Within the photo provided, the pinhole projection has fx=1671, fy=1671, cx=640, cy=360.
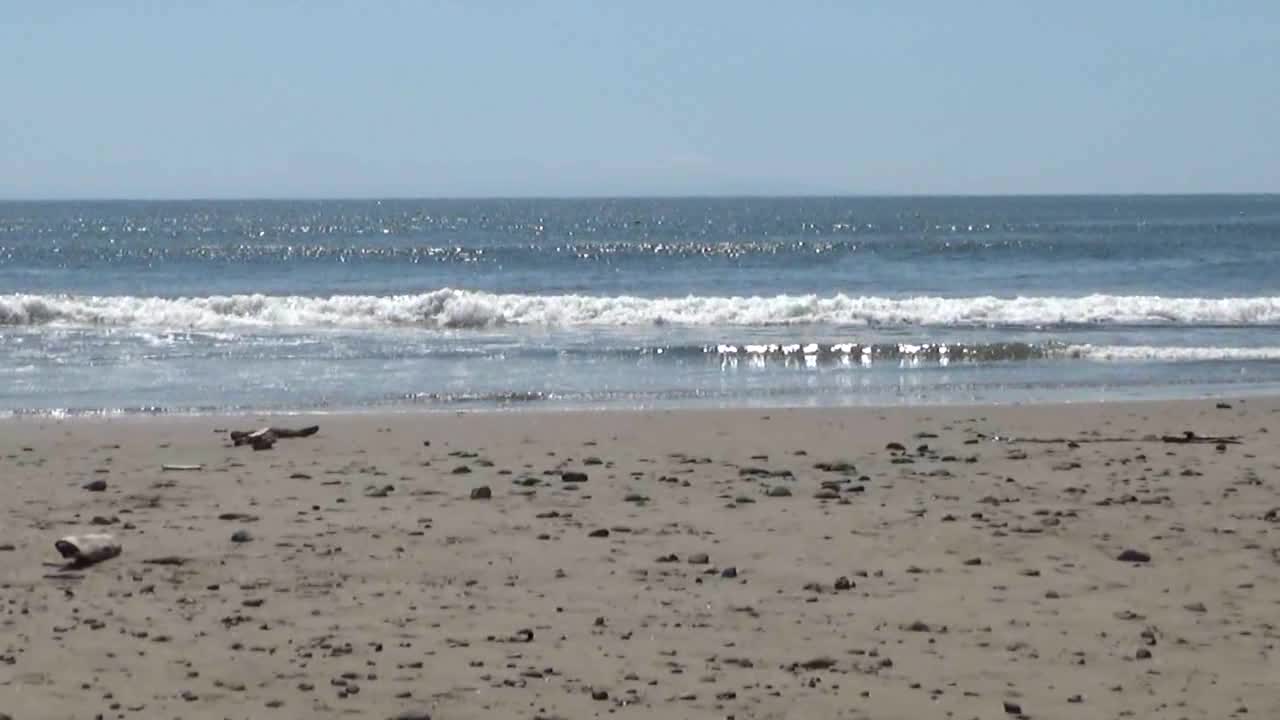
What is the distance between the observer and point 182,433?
13336mm

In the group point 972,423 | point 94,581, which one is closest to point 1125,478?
point 972,423

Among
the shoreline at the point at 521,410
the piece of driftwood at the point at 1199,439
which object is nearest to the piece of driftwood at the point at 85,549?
the shoreline at the point at 521,410

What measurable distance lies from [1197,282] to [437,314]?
20328 mm

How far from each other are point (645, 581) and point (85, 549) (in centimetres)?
269

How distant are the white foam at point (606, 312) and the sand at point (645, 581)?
54.2 ft

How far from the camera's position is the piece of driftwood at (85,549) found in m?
7.95

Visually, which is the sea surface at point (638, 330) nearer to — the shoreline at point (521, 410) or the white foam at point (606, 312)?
the white foam at point (606, 312)

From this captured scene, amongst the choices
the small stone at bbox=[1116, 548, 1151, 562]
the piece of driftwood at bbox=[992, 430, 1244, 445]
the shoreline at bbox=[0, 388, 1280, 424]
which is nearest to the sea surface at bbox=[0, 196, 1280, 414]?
the shoreline at bbox=[0, 388, 1280, 424]

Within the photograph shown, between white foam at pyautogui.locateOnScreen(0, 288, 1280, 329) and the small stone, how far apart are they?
791 inches

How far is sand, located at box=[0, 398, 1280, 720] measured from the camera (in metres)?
6.01

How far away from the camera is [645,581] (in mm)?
7629

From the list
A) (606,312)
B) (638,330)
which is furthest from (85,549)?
(606,312)

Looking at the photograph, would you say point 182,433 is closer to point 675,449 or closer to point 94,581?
point 675,449

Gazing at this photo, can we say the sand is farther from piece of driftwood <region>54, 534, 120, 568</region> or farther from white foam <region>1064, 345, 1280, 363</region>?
white foam <region>1064, 345, 1280, 363</region>
